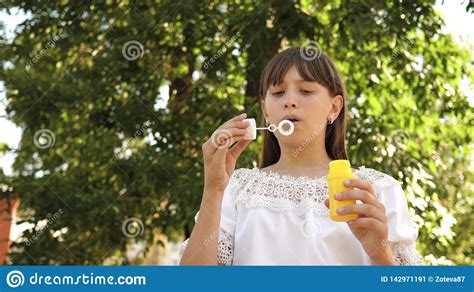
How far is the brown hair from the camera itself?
1955 mm

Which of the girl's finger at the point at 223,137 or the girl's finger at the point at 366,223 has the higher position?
the girl's finger at the point at 223,137

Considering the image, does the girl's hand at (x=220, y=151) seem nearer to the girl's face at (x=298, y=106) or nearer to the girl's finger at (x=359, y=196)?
the girl's face at (x=298, y=106)

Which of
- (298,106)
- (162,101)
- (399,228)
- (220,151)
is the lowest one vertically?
(399,228)

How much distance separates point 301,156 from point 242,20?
2.17m

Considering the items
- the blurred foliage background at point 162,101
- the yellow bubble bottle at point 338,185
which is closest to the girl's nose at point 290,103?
the yellow bubble bottle at point 338,185

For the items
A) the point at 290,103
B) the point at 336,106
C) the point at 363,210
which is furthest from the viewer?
the point at 336,106

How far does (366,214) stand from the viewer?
60.0 inches

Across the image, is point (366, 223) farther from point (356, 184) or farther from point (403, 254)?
point (403, 254)

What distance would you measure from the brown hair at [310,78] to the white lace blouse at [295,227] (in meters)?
0.16

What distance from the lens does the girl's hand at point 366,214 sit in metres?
1.52

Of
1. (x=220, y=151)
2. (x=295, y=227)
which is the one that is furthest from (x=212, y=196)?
(x=295, y=227)

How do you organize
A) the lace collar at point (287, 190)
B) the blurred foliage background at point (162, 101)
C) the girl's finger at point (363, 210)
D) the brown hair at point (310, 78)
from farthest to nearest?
the blurred foliage background at point (162, 101) < the brown hair at point (310, 78) < the lace collar at point (287, 190) < the girl's finger at point (363, 210)

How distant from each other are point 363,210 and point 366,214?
0.6 inches
